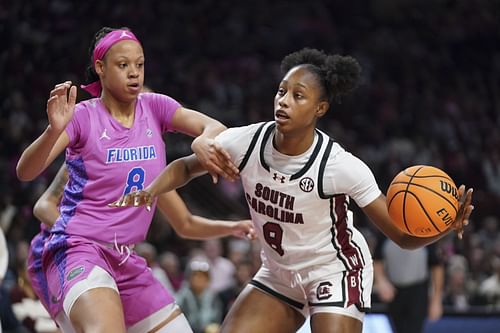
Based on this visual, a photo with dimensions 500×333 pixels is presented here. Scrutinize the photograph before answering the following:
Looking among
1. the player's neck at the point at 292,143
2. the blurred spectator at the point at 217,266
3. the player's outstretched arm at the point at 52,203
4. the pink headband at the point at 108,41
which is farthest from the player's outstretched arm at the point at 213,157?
the blurred spectator at the point at 217,266

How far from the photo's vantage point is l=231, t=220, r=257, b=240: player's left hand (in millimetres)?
5543

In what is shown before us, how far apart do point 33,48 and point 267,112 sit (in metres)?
3.76

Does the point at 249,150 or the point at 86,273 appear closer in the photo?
the point at 86,273

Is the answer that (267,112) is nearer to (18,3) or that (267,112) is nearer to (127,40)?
(18,3)

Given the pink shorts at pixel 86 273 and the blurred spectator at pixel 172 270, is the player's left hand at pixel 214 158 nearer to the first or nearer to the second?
the pink shorts at pixel 86 273

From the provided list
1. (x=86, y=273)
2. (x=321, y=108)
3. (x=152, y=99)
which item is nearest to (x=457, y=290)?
(x=321, y=108)

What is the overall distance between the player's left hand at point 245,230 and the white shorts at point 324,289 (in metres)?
0.43

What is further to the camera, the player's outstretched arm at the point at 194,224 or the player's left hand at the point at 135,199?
the player's outstretched arm at the point at 194,224

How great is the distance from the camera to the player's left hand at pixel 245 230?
5.54 meters

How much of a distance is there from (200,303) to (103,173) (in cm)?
529

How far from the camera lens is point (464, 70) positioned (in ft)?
61.3

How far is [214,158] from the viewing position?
468 centimetres

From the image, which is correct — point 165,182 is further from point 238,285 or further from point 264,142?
point 238,285

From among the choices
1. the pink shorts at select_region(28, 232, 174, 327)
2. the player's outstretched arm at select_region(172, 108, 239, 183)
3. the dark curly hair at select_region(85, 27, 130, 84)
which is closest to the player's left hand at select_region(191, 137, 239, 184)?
the player's outstretched arm at select_region(172, 108, 239, 183)
